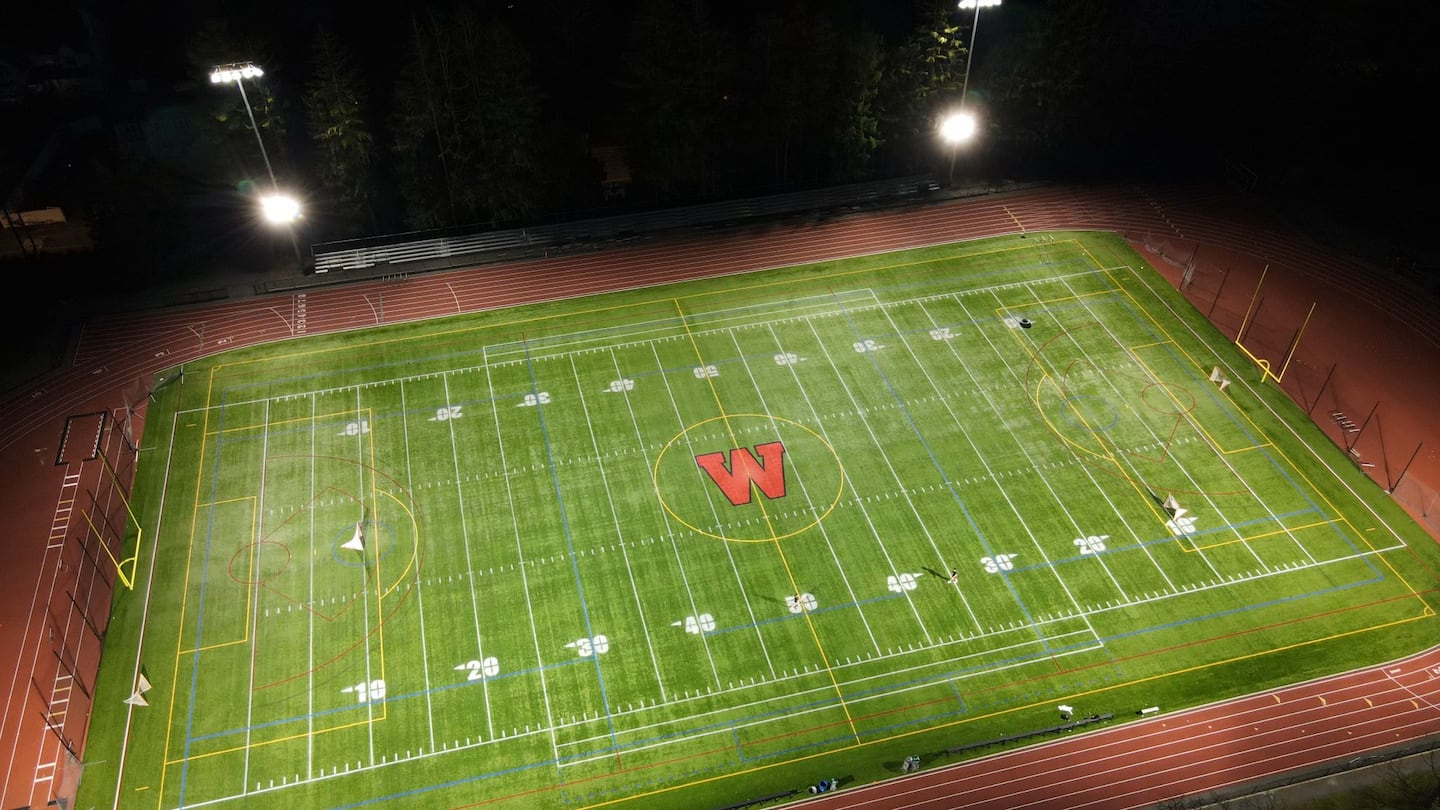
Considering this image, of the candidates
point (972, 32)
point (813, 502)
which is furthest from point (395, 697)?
point (972, 32)

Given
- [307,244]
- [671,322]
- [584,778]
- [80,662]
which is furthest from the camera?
[307,244]

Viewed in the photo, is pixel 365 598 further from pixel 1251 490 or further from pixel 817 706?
pixel 1251 490

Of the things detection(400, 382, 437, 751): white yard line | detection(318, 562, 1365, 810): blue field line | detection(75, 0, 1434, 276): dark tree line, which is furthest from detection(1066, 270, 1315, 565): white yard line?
detection(400, 382, 437, 751): white yard line

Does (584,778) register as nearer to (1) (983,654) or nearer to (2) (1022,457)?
(1) (983,654)

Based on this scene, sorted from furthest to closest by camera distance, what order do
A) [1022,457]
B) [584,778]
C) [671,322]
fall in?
[671,322]
[1022,457]
[584,778]

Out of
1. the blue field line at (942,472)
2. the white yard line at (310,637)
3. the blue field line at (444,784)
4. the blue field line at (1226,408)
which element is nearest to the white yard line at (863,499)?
the blue field line at (942,472)

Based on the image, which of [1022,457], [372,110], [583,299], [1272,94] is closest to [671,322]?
[583,299]

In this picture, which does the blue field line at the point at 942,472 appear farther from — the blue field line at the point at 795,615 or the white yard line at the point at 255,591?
the white yard line at the point at 255,591
